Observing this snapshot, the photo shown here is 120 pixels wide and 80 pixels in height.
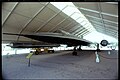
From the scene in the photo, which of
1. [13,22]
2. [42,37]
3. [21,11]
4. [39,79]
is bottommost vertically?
[39,79]

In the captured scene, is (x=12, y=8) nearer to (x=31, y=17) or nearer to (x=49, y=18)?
(x=31, y=17)

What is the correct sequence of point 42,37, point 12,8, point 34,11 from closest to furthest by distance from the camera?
1. point 42,37
2. point 12,8
3. point 34,11

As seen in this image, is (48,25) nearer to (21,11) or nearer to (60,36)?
(21,11)

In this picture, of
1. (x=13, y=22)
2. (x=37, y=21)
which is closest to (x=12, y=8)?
(x=13, y=22)

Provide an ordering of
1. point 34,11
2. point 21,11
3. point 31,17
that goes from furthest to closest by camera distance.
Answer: point 31,17 < point 34,11 < point 21,11

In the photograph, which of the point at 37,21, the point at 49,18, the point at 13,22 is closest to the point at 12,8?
the point at 13,22

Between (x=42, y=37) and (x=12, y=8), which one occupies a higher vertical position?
(x=12, y=8)

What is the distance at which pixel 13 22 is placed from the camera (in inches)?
474

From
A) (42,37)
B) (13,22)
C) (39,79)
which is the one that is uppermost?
(13,22)

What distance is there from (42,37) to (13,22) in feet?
17.0

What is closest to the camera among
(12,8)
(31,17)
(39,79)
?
(39,79)

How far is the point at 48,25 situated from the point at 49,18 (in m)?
1.84

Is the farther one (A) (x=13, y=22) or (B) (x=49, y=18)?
(B) (x=49, y=18)

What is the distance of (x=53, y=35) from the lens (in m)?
8.34
